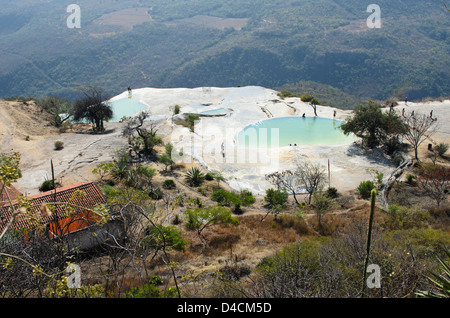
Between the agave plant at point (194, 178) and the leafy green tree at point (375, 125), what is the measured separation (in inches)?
455

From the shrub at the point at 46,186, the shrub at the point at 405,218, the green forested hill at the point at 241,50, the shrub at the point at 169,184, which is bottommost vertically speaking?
the shrub at the point at 169,184

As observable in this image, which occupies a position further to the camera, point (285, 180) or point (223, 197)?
point (285, 180)

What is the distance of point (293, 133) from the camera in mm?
27578

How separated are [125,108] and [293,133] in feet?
61.7

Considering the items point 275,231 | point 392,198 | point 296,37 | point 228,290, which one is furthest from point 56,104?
point 296,37

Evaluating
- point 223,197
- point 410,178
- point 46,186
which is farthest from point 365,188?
point 46,186

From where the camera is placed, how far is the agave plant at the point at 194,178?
64.0 feet

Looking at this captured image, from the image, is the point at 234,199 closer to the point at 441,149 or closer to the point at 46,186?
the point at 46,186

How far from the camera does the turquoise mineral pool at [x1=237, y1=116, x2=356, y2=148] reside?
25547mm

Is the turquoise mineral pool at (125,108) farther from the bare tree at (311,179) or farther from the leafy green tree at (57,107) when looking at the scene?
the bare tree at (311,179)

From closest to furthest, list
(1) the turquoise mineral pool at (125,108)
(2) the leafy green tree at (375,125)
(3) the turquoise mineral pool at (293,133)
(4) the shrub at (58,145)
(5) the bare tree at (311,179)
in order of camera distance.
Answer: (5) the bare tree at (311,179) < (4) the shrub at (58,145) < (2) the leafy green tree at (375,125) < (3) the turquoise mineral pool at (293,133) < (1) the turquoise mineral pool at (125,108)

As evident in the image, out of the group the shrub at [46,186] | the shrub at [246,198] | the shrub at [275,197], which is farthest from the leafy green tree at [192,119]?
the shrub at [46,186]
